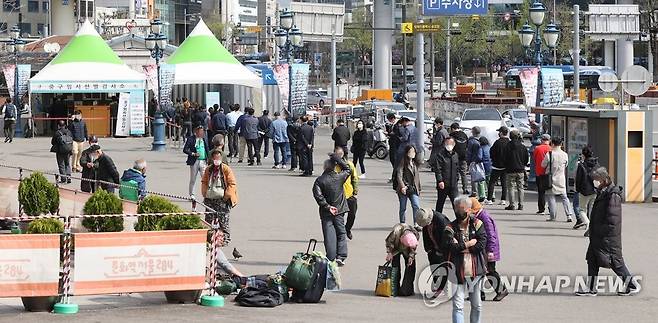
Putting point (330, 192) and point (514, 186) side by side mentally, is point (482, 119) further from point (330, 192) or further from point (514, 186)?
point (330, 192)

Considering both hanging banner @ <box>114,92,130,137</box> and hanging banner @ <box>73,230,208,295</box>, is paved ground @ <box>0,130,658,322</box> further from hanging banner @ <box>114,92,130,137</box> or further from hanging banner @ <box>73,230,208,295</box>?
hanging banner @ <box>114,92,130,137</box>

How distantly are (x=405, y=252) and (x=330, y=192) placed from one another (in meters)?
2.24

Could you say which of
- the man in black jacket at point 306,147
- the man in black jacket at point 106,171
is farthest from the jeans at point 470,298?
the man in black jacket at point 306,147

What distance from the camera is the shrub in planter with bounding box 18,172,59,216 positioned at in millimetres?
18469

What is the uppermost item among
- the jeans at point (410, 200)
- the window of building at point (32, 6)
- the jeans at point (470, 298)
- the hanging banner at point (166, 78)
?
the window of building at point (32, 6)

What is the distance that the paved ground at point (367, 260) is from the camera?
45.6 ft

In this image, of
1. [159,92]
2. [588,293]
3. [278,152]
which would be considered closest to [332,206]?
[588,293]

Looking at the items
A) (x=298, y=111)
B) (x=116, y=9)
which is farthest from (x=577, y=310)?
(x=116, y=9)

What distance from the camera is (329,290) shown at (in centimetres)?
1541

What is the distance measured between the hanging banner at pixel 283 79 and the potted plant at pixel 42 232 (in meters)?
34.6

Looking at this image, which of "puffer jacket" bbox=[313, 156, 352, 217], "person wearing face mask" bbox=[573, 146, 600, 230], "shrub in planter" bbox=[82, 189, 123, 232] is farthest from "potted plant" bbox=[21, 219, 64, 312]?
"person wearing face mask" bbox=[573, 146, 600, 230]

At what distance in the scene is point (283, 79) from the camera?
48281mm

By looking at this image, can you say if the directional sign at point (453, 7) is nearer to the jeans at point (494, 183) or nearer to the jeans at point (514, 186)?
the jeans at point (494, 183)

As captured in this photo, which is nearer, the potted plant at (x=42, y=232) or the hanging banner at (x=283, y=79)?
the potted plant at (x=42, y=232)
